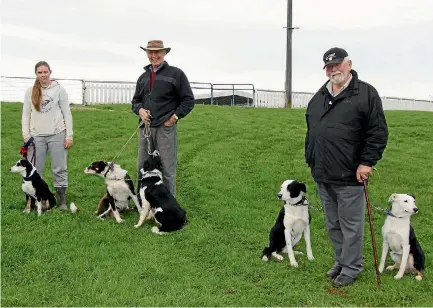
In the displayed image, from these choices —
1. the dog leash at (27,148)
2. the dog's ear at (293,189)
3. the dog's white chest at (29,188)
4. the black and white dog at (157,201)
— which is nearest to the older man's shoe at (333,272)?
the dog's ear at (293,189)

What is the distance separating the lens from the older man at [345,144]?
4.90 meters

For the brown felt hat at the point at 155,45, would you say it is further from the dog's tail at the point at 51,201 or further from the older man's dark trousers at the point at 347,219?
the older man's dark trousers at the point at 347,219

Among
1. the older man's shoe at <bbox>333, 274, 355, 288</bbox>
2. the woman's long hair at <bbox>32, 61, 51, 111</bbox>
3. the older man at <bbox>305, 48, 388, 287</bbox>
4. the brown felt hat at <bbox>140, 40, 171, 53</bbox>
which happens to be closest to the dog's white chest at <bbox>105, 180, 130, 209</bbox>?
the woman's long hair at <bbox>32, 61, 51, 111</bbox>

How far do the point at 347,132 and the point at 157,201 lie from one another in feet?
9.53

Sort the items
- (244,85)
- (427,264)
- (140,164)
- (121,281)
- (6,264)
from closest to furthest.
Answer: (121,281) < (6,264) < (427,264) < (140,164) < (244,85)

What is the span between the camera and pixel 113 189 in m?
7.38

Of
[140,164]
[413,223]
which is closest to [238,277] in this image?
[140,164]

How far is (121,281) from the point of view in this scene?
5.04 metres

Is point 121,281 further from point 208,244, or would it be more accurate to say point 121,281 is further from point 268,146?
point 268,146

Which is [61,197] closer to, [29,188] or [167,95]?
[29,188]

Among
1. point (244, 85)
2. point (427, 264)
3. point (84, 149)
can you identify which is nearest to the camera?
point (427, 264)

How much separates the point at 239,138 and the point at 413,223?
22.3 ft

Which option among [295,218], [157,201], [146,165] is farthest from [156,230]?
[295,218]

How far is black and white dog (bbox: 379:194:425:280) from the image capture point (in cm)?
531
